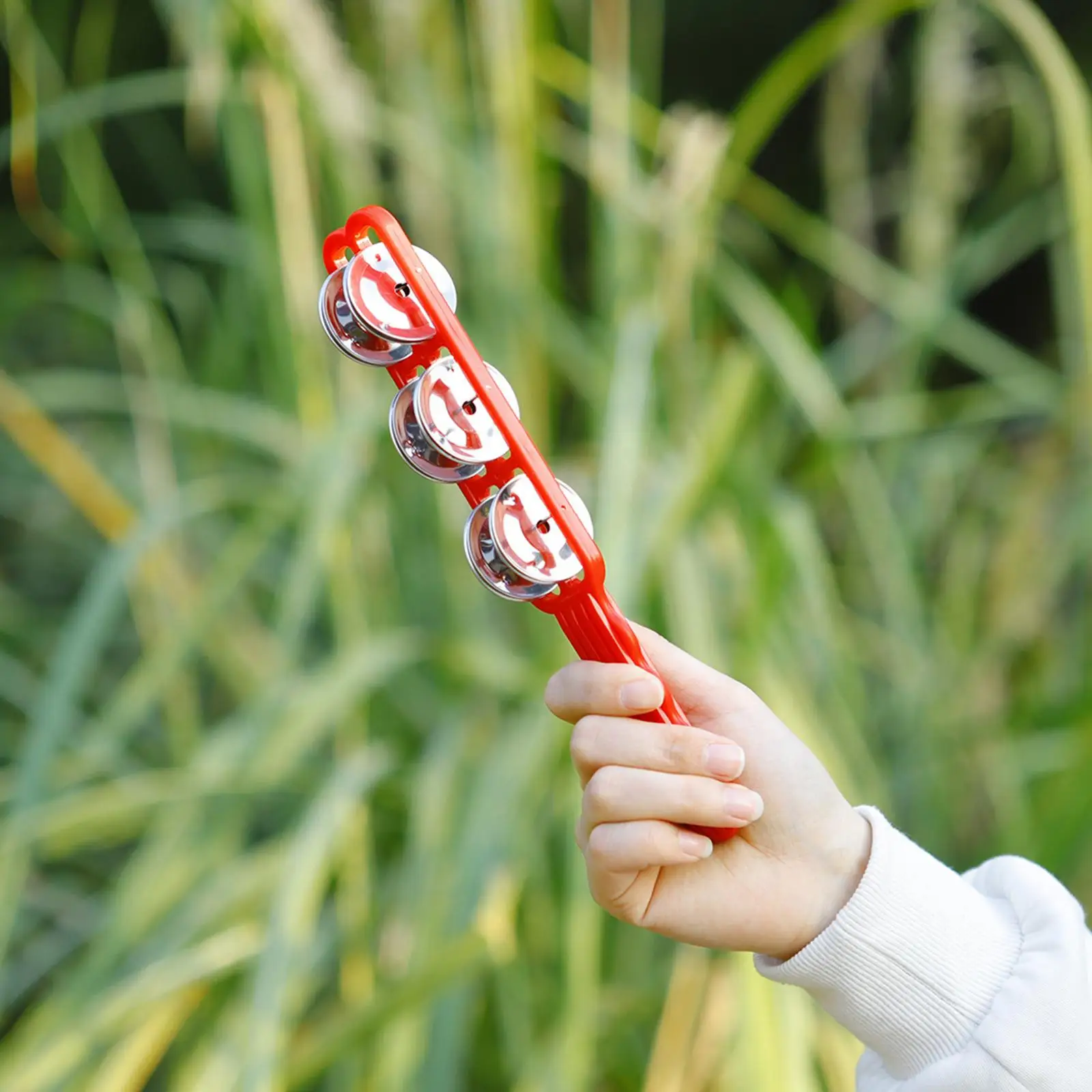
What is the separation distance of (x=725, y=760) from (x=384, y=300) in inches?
6.9

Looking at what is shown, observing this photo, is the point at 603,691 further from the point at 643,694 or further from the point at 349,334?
the point at 349,334

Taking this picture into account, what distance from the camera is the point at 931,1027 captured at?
44cm

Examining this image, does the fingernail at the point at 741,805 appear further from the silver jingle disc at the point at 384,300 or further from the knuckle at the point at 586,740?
the silver jingle disc at the point at 384,300

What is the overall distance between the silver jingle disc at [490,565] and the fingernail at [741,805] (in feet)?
0.29

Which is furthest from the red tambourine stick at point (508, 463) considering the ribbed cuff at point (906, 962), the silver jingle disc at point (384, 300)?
the ribbed cuff at point (906, 962)

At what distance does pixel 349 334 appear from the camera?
1.19 ft

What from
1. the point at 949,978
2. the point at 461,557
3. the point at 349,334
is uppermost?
the point at 461,557

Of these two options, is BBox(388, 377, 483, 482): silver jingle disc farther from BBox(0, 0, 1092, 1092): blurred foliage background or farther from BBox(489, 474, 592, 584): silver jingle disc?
BBox(0, 0, 1092, 1092): blurred foliage background

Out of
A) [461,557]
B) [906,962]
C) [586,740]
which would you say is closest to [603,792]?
[586,740]

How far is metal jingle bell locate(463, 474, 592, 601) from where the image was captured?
361 millimetres

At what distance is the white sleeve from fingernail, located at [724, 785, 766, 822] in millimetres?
75

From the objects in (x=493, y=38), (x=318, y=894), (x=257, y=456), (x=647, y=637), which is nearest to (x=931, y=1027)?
(x=647, y=637)

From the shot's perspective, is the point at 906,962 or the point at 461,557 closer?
the point at 906,962

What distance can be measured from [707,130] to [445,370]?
729 mm
